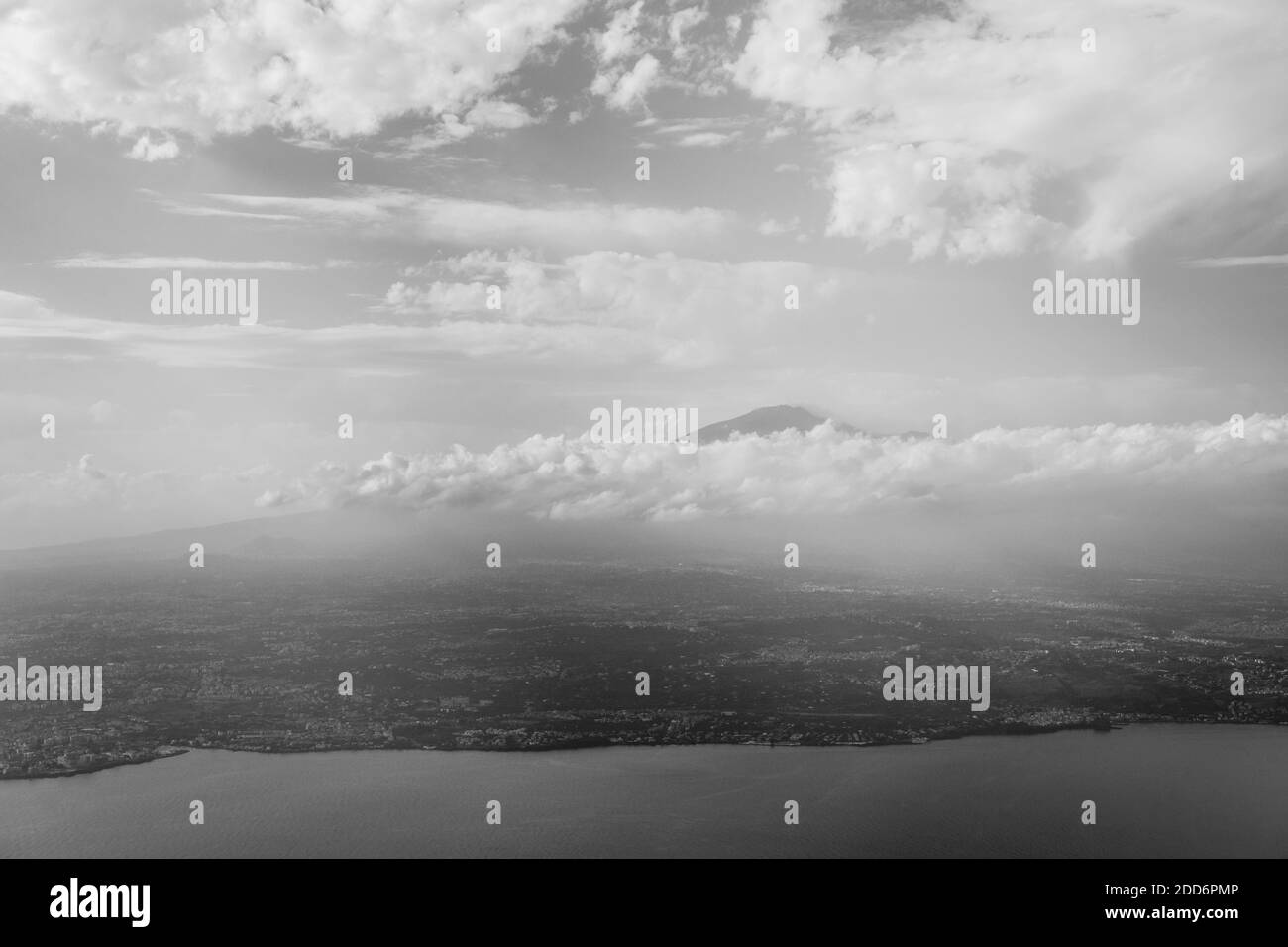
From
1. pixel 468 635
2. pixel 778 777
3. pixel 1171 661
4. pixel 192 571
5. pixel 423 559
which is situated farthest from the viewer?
pixel 423 559

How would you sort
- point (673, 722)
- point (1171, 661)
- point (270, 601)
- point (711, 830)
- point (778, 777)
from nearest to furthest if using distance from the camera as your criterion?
point (711, 830) → point (778, 777) → point (673, 722) → point (1171, 661) → point (270, 601)

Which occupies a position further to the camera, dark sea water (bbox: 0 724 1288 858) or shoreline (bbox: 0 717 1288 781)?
shoreline (bbox: 0 717 1288 781)

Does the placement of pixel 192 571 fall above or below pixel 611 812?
above

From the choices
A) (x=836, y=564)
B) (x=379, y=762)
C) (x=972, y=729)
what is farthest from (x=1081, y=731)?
(x=836, y=564)

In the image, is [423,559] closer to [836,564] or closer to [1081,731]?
[836,564]

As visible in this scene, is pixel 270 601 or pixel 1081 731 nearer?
pixel 1081 731

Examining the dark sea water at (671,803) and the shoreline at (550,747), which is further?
the shoreline at (550,747)

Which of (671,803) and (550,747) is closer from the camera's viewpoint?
(671,803)

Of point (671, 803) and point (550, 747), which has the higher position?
point (550, 747)
